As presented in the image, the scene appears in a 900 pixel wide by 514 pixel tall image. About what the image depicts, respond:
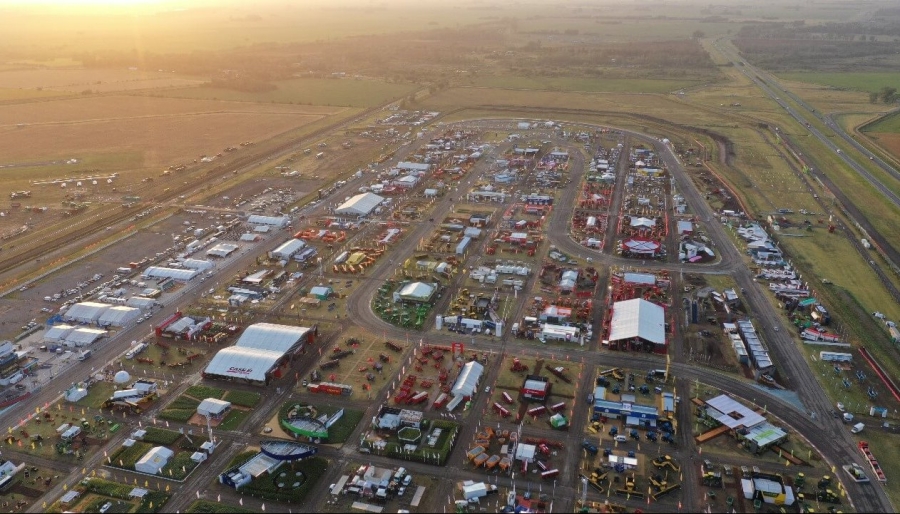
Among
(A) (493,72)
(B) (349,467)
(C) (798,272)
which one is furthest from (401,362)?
(A) (493,72)

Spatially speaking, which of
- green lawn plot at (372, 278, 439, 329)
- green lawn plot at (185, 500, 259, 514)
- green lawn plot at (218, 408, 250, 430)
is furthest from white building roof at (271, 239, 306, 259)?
green lawn plot at (185, 500, 259, 514)

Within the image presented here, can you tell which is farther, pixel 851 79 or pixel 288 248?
pixel 851 79

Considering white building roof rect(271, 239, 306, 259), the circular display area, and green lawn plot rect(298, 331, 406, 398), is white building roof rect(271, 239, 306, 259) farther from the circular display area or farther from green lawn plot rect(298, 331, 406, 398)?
the circular display area

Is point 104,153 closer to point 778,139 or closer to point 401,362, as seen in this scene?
point 401,362

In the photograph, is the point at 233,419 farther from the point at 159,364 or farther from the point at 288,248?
the point at 288,248

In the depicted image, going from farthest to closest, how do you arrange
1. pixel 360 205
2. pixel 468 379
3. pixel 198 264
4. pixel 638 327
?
pixel 360 205
pixel 198 264
pixel 638 327
pixel 468 379

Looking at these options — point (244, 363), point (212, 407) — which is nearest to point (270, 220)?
point (244, 363)

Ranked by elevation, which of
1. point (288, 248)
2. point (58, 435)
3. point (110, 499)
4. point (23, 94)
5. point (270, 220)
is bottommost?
point (110, 499)
